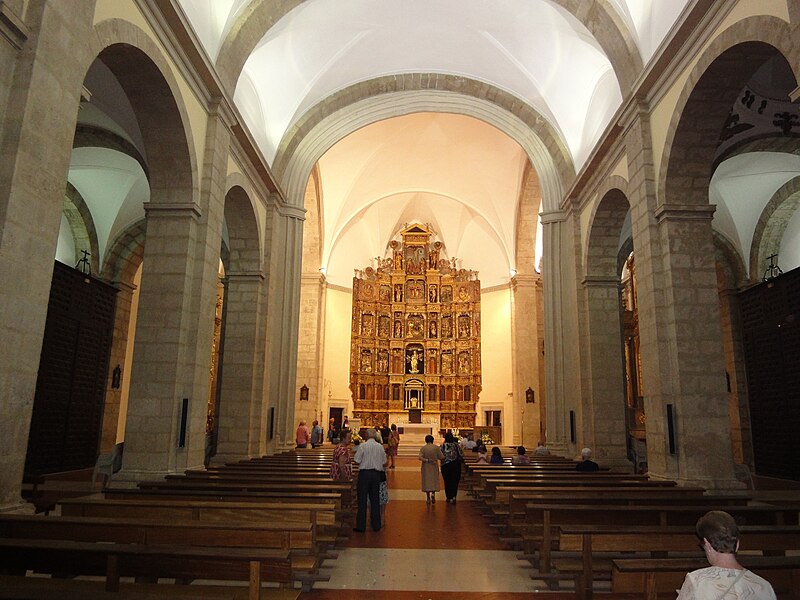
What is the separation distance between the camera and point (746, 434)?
49.5ft

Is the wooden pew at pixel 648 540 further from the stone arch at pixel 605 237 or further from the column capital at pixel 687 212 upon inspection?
the stone arch at pixel 605 237

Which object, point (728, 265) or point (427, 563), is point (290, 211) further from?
point (728, 265)

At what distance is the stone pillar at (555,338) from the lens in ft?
46.5

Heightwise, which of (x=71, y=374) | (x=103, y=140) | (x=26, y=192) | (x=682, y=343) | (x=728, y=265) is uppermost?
(x=103, y=140)

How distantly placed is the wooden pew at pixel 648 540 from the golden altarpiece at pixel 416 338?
21.5 meters

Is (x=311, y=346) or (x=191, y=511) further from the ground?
(x=311, y=346)

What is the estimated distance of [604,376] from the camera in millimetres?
12742

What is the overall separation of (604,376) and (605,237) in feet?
9.89

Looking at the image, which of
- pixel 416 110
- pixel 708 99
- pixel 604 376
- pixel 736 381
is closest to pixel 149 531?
pixel 708 99

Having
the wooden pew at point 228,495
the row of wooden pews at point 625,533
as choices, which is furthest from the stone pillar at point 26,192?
the row of wooden pews at point 625,533

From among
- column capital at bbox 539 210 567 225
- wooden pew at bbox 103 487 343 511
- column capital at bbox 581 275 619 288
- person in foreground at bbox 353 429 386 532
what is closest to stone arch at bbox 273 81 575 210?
column capital at bbox 539 210 567 225

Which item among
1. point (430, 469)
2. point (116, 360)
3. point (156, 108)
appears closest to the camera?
point (156, 108)

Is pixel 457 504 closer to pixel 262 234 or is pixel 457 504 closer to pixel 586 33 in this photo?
pixel 262 234

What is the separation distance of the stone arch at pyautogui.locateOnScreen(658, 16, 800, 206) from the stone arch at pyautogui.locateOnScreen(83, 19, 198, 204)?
7.19 m
